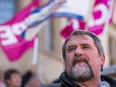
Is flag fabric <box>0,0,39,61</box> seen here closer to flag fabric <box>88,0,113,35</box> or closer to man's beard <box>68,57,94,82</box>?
flag fabric <box>88,0,113,35</box>

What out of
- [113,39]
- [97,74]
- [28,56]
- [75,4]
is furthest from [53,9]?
[113,39]

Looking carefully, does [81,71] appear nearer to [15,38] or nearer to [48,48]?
[15,38]

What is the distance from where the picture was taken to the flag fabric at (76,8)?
33.2 feet

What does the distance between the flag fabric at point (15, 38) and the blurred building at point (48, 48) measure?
1123 cm

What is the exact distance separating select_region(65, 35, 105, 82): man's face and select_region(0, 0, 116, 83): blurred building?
708 inches

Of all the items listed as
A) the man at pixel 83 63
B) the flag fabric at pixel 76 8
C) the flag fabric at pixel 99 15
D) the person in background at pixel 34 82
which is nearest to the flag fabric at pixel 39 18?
the flag fabric at pixel 76 8

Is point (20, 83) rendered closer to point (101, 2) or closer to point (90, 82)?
point (101, 2)

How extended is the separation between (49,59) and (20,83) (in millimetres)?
16064

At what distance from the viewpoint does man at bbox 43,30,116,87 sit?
423 centimetres

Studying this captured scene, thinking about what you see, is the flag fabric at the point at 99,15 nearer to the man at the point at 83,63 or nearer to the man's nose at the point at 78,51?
the man at the point at 83,63

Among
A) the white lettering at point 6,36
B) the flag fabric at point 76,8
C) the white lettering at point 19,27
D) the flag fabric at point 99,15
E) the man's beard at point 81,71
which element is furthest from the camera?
the white lettering at point 19,27

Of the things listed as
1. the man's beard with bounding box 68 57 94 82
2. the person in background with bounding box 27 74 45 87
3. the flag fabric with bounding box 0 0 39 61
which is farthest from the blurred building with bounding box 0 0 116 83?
the man's beard with bounding box 68 57 94 82

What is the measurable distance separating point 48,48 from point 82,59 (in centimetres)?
2078

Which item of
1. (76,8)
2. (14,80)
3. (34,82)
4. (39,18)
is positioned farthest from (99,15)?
(14,80)
